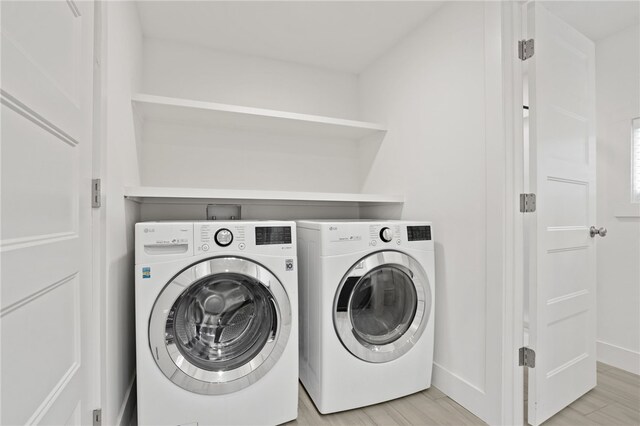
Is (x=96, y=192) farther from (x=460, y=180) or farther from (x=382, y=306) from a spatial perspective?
(x=460, y=180)

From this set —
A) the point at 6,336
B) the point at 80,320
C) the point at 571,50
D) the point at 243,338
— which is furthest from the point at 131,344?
the point at 571,50

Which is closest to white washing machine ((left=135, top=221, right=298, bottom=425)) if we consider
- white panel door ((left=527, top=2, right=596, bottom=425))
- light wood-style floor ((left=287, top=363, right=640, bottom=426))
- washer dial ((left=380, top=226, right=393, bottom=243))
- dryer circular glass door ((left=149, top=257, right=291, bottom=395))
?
dryer circular glass door ((left=149, top=257, right=291, bottom=395))

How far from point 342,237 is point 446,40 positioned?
4.23 feet

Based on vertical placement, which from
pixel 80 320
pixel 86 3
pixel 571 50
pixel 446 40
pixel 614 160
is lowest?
pixel 80 320

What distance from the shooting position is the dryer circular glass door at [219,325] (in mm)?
1313

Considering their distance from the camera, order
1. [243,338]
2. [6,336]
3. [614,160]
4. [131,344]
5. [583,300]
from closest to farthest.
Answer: [6,336]
[243,338]
[131,344]
[583,300]
[614,160]

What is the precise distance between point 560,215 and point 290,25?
6.30ft

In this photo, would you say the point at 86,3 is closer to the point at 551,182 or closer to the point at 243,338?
the point at 243,338

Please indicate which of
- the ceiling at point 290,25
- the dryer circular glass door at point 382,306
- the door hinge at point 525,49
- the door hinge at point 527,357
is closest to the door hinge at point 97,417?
the dryer circular glass door at point 382,306

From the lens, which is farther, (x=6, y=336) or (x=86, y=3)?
(x=86, y=3)

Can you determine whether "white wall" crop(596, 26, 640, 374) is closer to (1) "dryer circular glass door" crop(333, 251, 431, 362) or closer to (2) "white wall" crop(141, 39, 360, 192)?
(1) "dryer circular glass door" crop(333, 251, 431, 362)

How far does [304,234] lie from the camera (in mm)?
1770

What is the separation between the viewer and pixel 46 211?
731 mm

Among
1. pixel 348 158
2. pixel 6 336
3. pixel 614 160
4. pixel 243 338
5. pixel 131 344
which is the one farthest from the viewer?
pixel 348 158
